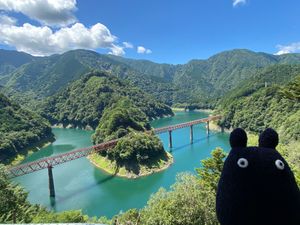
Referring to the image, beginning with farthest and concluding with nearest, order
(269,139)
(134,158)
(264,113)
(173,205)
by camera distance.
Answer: (264,113), (134,158), (173,205), (269,139)

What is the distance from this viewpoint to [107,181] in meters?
54.2

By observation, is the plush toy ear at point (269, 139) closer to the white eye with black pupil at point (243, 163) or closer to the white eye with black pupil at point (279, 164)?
the white eye with black pupil at point (279, 164)

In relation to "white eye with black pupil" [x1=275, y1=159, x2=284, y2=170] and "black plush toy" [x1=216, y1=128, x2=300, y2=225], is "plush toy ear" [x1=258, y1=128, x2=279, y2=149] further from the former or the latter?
"white eye with black pupil" [x1=275, y1=159, x2=284, y2=170]

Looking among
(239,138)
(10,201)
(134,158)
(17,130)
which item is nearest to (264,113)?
(134,158)

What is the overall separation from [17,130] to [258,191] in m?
90.1

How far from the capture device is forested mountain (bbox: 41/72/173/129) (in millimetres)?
128875

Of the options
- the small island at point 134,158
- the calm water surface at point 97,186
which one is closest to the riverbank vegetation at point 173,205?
the calm water surface at point 97,186

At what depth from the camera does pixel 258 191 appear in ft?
14.8

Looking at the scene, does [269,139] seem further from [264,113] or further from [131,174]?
[264,113]

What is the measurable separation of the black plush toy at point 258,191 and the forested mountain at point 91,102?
390ft

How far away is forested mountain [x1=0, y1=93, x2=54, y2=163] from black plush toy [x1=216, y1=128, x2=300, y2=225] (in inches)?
2802

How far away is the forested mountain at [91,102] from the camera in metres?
129

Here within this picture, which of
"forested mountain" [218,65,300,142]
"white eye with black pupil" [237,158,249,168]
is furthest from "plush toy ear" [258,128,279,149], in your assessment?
"forested mountain" [218,65,300,142]

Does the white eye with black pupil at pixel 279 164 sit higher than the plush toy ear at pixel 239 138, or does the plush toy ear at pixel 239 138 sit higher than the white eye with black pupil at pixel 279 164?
the plush toy ear at pixel 239 138
